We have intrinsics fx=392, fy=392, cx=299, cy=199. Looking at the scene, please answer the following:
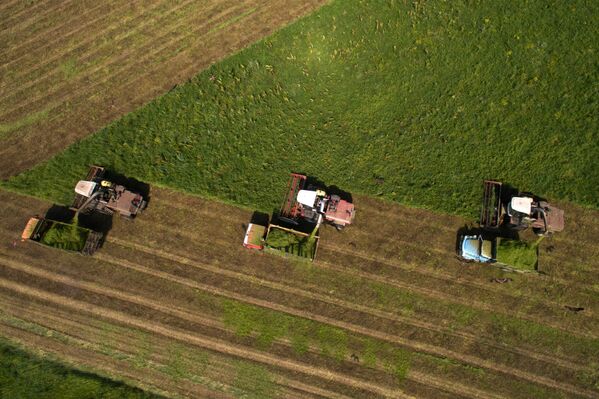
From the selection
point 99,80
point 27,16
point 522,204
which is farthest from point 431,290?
point 27,16

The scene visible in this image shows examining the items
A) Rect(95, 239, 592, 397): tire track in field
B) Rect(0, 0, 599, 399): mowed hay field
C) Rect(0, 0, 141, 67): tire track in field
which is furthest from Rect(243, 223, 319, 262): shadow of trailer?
Rect(0, 0, 141, 67): tire track in field

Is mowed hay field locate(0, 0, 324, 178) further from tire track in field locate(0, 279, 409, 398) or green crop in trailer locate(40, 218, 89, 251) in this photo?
tire track in field locate(0, 279, 409, 398)

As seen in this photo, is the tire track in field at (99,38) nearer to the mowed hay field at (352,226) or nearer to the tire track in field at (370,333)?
the mowed hay field at (352,226)

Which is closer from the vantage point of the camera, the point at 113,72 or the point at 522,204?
the point at 522,204

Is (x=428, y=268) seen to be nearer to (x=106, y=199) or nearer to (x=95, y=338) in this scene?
(x=106, y=199)

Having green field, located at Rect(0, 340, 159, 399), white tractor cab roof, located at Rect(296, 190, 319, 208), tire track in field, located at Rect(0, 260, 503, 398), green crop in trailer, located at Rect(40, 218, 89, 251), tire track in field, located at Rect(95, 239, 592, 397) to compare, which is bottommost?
green field, located at Rect(0, 340, 159, 399)

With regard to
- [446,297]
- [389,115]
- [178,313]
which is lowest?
[178,313]
